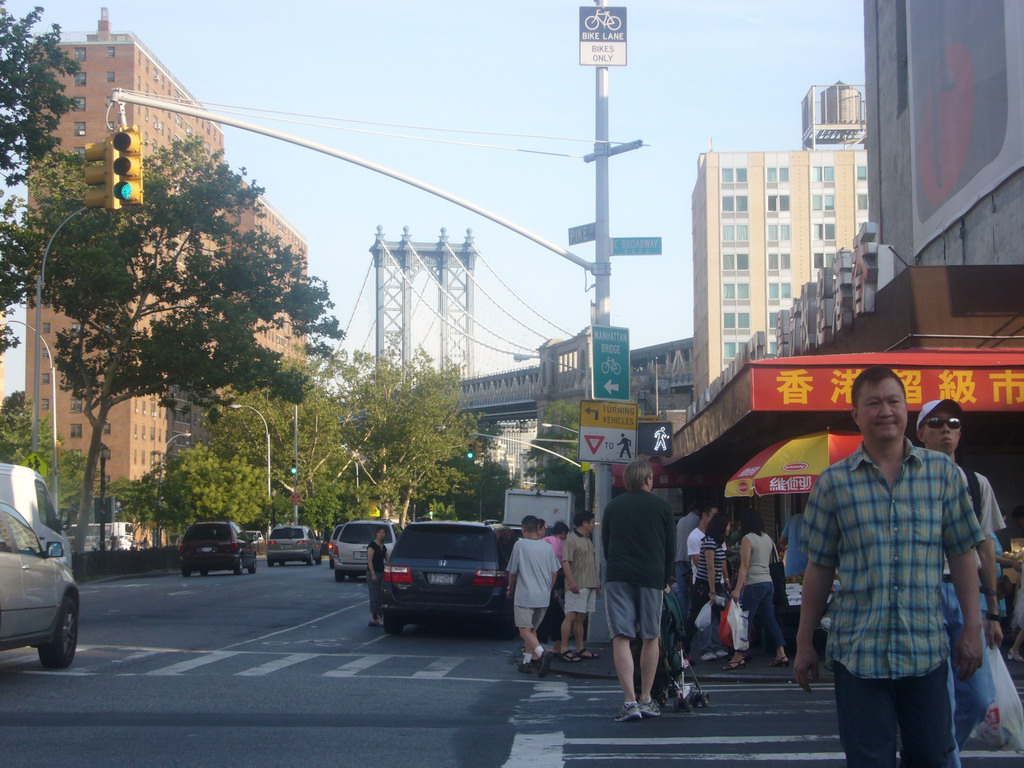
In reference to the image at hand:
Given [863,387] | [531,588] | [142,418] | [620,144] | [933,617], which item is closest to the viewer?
[933,617]

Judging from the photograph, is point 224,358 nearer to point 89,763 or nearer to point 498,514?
point 89,763

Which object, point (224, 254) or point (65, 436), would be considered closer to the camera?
point (224, 254)

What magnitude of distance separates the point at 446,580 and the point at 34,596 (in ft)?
21.9

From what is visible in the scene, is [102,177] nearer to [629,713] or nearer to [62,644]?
[62,644]

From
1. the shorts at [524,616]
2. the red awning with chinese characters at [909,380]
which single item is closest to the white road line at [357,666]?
the shorts at [524,616]

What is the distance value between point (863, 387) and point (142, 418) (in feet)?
326

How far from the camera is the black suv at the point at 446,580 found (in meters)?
16.6

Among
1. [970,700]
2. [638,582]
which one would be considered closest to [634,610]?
[638,582]

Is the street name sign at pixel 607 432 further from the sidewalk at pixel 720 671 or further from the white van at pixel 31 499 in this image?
the white van at pixel 31 499

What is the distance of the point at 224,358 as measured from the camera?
36.0 metres

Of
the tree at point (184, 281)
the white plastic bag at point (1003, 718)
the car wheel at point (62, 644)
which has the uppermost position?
the tree at point (184, 281)

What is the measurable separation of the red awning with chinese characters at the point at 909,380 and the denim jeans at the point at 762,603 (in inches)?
91.0

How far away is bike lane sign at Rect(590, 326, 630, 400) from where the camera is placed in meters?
15.8

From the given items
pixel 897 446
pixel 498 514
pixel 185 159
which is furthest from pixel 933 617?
pixel 498 514
